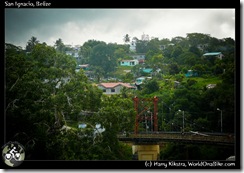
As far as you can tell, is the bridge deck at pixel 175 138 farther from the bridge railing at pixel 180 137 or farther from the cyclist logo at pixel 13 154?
the cyclist logo at pixel 13 154

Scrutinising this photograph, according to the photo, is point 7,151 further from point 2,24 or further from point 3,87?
point 2,24

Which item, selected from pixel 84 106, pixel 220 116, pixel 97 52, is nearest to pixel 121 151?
pixel 84 106

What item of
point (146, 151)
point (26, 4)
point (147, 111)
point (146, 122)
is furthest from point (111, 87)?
point (26, 4)

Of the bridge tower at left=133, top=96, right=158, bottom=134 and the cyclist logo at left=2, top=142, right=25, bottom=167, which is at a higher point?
the bridge tower at left=133, top=96, right=158, bottom=134

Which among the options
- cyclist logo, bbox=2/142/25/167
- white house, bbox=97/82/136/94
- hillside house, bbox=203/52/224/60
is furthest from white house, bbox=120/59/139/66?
cyclist logo, bbox=2/142/25/167

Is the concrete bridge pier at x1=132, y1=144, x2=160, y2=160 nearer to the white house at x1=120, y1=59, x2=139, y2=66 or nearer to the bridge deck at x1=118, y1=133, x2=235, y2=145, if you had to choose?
the bridge deck at x1=118, y1=133, x2=235, y2=145

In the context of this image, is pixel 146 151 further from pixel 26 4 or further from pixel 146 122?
pixel 26 4
